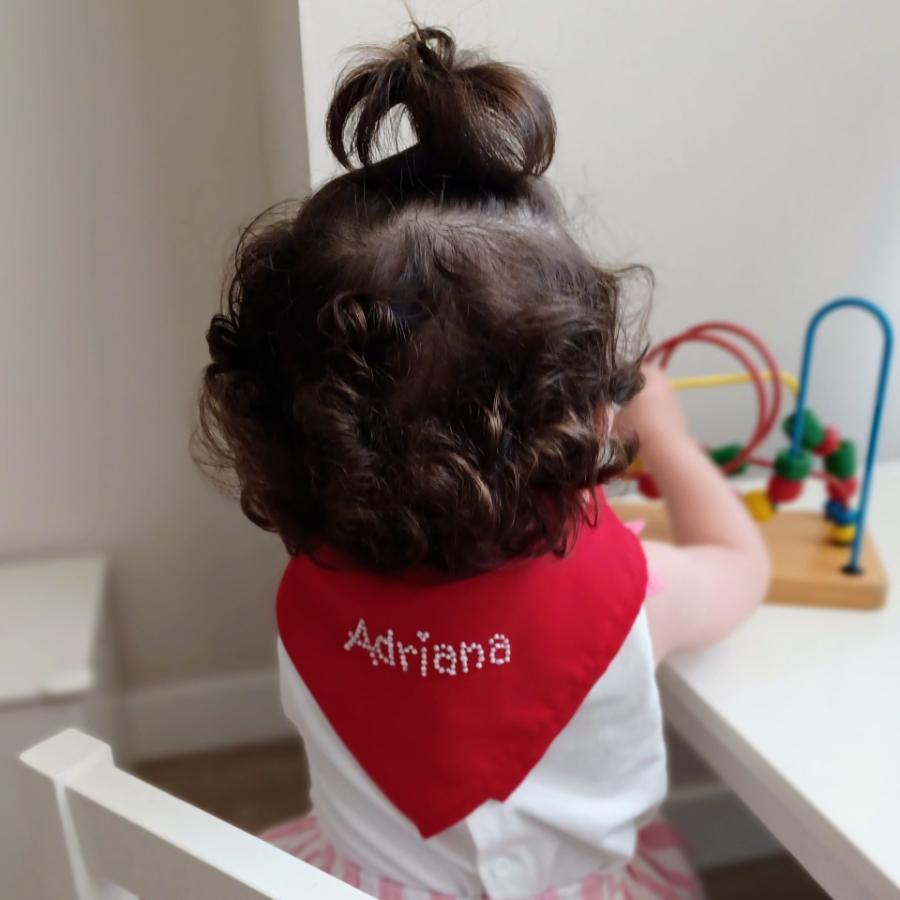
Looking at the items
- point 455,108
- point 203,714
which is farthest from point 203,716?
point 455,108

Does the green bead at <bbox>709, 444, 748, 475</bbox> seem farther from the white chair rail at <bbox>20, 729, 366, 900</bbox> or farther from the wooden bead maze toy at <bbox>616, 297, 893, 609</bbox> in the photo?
the white chair rail at <bbox>20, 729, 366, 900</bbox>

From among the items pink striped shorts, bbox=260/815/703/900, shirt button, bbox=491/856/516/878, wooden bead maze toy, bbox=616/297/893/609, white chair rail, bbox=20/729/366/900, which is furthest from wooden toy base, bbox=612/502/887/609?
white chair rail, bbox=20/729/366/900

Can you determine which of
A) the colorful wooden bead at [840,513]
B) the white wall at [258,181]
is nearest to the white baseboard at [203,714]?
the white wall at [258,181]

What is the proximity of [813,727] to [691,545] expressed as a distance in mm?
164

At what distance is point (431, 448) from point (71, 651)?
63 centimetres

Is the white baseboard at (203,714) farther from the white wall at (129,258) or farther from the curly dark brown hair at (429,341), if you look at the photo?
the curly dark brown hair at (429,341)

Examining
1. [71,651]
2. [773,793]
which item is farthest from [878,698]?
[71,651]

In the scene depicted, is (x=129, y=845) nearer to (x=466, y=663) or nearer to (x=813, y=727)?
(x=466, y=663)

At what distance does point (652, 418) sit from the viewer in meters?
0.85

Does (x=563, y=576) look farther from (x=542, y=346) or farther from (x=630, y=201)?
(x=630, y=201)

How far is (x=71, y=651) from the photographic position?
103 cm

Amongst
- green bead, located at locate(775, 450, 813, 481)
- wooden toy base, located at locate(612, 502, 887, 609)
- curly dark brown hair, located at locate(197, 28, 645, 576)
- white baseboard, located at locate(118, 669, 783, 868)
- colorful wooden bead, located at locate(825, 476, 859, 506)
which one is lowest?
white baseboard, located at locate(118, 669, 783, 868)

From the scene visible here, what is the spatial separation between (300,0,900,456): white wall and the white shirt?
0.40m

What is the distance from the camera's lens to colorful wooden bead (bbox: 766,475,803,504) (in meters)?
0.91
